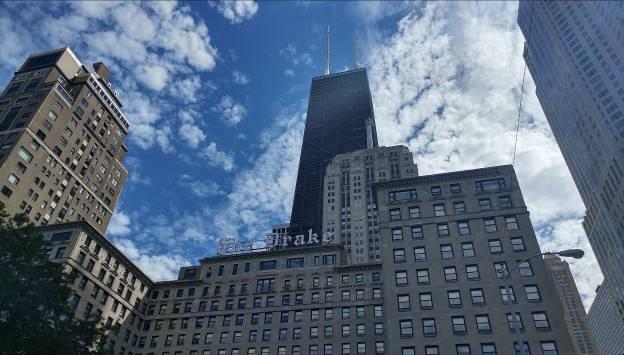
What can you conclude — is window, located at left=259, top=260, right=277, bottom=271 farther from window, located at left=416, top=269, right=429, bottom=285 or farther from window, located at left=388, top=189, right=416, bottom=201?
window, located at left=416, top=269, right=429, bottom=285

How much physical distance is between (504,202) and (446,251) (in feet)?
38.1

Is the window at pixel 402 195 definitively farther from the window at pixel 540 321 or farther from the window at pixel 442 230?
the window at pixel 540 321

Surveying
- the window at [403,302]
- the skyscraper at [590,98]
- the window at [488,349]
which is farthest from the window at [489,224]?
the skyscraper at [590,98]

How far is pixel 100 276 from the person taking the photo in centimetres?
7819

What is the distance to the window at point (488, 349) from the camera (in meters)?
52.5

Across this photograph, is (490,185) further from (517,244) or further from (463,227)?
(517,244)

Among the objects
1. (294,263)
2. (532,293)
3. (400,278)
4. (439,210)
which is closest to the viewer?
(532,293)

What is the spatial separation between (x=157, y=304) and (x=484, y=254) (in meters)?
60.4

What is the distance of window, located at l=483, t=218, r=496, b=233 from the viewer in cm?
6330

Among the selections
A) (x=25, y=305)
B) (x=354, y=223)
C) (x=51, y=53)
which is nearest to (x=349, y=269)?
(x=25, y=305)

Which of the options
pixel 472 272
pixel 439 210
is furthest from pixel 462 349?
pixel 439 210

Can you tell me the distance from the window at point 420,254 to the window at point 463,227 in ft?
18.9

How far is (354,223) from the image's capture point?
162m

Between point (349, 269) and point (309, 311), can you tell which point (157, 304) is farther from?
point (349, 269)
